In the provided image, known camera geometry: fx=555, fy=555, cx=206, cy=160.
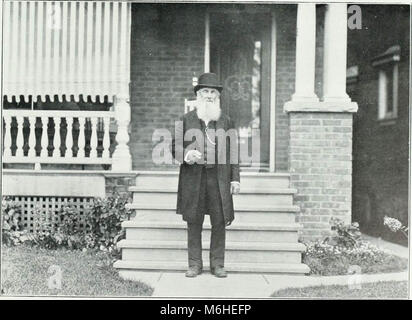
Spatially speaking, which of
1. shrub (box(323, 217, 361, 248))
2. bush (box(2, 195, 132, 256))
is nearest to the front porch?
shrub (box(323, 217, 361, 248))

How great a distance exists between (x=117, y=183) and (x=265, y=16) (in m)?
3.56

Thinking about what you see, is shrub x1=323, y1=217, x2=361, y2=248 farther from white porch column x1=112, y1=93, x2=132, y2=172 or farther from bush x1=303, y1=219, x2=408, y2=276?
white porch column x1=112, y1=93, x2=132, y2=172

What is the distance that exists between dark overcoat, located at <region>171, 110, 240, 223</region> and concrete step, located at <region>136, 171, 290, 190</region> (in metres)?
1.16

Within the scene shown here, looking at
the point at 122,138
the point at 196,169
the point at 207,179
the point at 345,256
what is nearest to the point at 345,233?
the point at 345,256

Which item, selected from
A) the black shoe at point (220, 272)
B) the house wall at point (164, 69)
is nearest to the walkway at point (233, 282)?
the black shoe at point (220, 272)

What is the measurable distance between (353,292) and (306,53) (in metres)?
3.10

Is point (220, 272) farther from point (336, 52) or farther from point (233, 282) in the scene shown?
point (336, 52)

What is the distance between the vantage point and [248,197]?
6746 mm

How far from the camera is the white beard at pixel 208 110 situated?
18.6 feet

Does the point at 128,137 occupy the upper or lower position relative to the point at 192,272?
upper

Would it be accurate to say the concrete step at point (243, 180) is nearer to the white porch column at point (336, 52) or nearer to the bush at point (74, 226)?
the bush at point (74, 226)

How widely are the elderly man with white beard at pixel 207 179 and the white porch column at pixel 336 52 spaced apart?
192cm

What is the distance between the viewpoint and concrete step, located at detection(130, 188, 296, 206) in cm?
668
